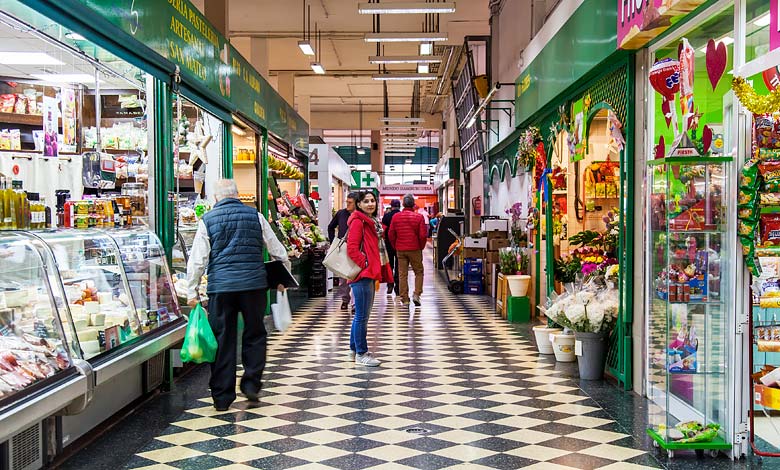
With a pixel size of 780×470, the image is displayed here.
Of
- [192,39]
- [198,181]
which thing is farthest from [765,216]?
[198,181]

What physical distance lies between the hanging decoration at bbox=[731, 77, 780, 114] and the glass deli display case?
401mm

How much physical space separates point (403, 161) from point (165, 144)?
141ft

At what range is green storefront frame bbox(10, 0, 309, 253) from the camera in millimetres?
4830

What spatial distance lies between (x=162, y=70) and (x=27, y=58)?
3.69 ft

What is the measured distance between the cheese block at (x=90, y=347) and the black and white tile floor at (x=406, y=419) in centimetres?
62

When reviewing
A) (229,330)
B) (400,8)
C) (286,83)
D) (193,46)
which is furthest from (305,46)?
(229,330)

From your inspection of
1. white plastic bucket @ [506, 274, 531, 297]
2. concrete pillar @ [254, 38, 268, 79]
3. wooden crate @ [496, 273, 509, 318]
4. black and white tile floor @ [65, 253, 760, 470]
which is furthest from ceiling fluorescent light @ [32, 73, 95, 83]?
concrete pillar @ [254, 38, 268, 79]

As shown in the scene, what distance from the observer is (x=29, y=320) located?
4.14m

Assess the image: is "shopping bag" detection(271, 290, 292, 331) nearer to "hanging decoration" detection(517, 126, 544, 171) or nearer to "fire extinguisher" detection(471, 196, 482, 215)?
"hanging decoration" detection(517, 126, 544, 171)

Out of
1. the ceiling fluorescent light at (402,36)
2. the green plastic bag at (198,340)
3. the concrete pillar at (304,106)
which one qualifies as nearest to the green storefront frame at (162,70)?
the green plastic bag at (198,340)

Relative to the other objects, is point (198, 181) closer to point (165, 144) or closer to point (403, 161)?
point (165, 144)

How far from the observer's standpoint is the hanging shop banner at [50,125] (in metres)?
6.05

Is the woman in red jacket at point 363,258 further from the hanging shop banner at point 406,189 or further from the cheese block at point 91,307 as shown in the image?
the hanging shop banner at point 406,189

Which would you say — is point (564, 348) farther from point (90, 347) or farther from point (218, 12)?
point (218, 12)
